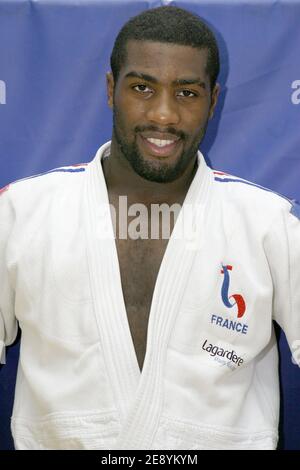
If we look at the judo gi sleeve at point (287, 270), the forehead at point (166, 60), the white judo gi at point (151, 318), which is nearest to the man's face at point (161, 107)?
the forehead at point (166, 60)

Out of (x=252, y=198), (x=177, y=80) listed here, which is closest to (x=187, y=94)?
(x=177, y=80)

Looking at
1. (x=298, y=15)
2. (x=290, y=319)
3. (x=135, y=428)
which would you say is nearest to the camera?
(x=135, y=428)

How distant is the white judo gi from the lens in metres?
1.78

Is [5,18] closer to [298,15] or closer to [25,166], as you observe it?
[25,166]

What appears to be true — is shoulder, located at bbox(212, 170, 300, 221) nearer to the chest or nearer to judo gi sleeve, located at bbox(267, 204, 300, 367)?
judo gi sleeve, located at bbox(267, 204, 300, 367)

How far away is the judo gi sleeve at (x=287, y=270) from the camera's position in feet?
6.06

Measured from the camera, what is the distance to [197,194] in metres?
1.93

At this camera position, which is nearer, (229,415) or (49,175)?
(229,415)

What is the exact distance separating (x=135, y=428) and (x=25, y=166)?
76 cm

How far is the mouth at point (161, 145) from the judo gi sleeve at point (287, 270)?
0.95 ft

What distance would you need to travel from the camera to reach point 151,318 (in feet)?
5.89

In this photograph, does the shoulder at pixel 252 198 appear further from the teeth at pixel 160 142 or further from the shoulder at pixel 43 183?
the shoulder at pixel 43 183
